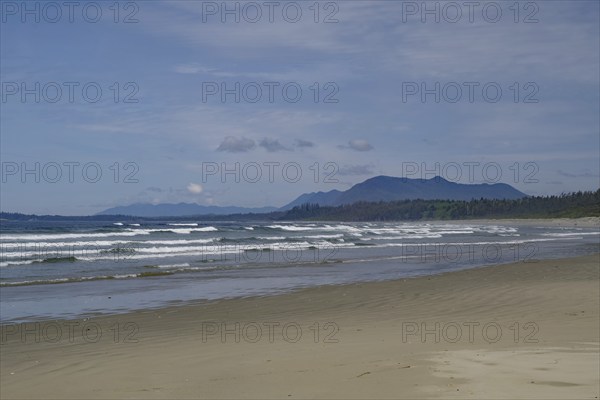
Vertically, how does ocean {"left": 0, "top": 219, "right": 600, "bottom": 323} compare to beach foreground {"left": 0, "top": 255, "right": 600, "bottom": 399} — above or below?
below

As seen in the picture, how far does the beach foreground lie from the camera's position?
21.4 ft

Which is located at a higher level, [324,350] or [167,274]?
[324,350]

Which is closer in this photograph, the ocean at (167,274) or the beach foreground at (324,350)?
the beach foreground at (324,350)

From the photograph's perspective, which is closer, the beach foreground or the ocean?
the beach foreground

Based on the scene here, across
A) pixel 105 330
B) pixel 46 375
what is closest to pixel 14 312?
pixel 105 330

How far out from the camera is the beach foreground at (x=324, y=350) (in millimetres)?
6527

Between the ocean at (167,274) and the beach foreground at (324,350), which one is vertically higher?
the beach foreground at (324,350)

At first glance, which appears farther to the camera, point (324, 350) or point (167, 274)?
point (167, 274)

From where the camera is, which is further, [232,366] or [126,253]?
[126,253]

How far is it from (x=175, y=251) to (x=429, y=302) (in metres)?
22.1

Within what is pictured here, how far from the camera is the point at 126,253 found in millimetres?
31391

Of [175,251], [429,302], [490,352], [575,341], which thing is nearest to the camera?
[490,352]

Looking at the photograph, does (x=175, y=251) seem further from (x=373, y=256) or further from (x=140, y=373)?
(x=140, y=373)

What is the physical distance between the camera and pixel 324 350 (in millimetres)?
8492
